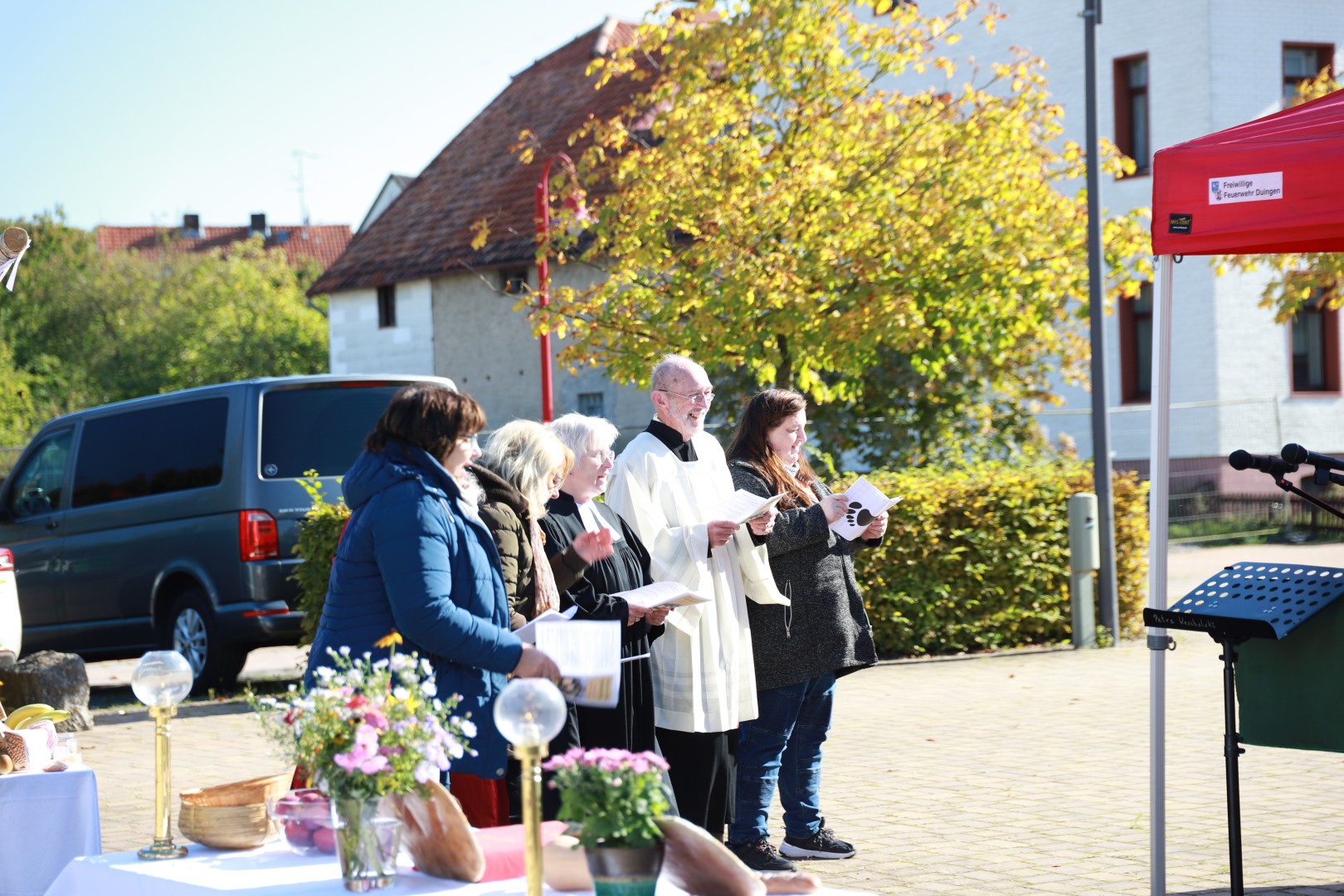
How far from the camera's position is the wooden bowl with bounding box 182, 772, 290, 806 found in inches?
149

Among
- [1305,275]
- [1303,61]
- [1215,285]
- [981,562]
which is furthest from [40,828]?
[1303,61]

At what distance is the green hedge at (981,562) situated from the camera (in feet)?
39.3

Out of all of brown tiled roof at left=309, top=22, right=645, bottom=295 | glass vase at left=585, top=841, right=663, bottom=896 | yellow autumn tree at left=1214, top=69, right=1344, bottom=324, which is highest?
brown tiled roof at left=309, top=22, right=645, bottom=295

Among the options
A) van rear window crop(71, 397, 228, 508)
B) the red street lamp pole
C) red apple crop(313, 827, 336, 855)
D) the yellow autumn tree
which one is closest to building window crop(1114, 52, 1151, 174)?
the yellow autumn tree

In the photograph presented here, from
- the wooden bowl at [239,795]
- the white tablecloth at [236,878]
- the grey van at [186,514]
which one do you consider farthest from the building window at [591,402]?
the white tablecloth at [236,878]

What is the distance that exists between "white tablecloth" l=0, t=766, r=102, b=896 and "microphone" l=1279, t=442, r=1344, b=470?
369cm

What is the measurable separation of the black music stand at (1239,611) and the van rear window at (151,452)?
24.5 ft

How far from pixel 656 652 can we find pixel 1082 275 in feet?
29.8

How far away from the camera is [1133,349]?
2686 cm

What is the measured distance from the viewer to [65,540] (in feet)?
39.2

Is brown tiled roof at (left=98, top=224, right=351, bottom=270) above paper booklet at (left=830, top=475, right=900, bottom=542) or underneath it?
above

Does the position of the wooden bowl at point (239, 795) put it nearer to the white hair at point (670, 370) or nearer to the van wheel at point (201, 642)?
the white hair at point (670, 370)

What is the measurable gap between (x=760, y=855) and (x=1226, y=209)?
112 inches

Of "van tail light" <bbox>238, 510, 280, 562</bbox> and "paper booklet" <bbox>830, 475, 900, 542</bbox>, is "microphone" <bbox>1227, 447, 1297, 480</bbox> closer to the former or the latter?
"paper booklet" <bbox>830, 475, 900, 542</bbox>
